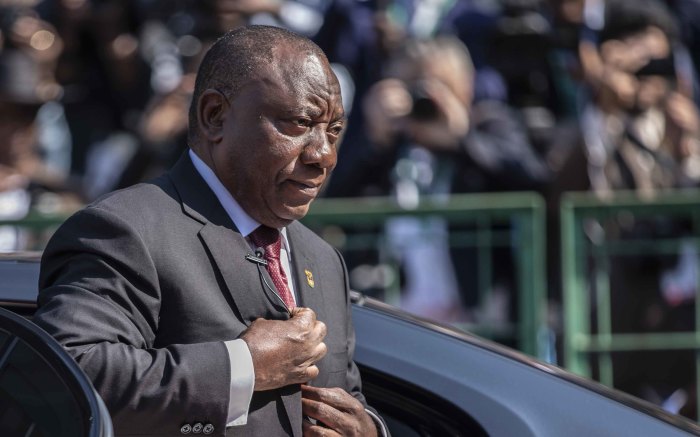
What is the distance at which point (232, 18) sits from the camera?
22.6 ft

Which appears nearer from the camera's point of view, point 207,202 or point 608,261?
point 207,202

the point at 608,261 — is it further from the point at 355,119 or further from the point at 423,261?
the point at 355,119

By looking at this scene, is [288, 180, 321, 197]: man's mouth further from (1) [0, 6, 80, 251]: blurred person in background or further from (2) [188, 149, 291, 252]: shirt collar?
(1) [0, 6, 80, 251]: blurred person in background

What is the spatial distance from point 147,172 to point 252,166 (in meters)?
4.07

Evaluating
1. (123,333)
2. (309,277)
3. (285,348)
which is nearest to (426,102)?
(309,277)

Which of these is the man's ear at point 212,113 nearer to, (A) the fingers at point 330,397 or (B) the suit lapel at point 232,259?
(B) the suit lapel at point 232,259

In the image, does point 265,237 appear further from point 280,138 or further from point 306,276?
point 280,138

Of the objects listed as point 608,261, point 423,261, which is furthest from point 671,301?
point 423,261

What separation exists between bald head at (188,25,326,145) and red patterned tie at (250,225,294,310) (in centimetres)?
25

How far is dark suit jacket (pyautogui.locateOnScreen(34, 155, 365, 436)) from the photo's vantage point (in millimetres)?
2326

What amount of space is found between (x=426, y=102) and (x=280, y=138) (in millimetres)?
3693

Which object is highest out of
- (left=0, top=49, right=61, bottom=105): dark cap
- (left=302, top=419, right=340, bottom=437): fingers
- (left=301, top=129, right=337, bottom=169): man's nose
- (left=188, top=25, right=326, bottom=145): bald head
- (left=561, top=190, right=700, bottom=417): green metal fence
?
(left=188, top=25, right=326, bottom=145): bald head

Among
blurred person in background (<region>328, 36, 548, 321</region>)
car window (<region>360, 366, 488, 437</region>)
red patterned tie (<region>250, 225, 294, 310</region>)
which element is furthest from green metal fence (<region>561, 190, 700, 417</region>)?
red patterned tie (<region>250, 225, 294, 310</region>)

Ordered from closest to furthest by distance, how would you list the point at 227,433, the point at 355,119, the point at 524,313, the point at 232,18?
the point at 227,433, the point at 524,313, the point at 355,119, the point at 232,18
